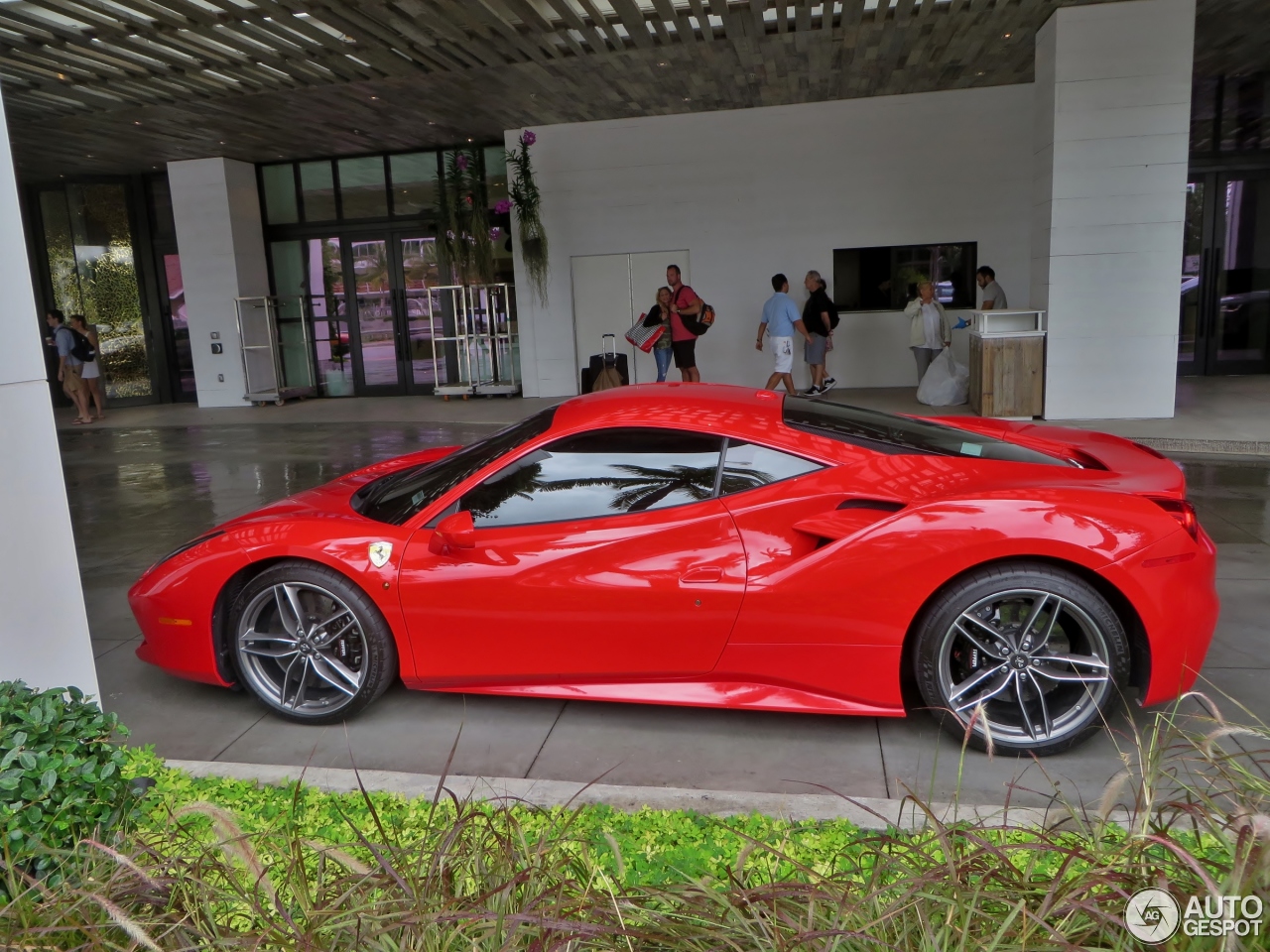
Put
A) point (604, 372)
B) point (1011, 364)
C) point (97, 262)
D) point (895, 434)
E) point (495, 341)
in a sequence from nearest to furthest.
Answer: point (895, 434)
point (1011, 364)
point (604, 372)
point (495, 341)
point (97, 262)

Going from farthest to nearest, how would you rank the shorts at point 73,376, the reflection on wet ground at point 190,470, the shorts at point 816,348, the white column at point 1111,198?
the shorts at point 73,376 → the shorts at point 816,348 → the white column at point 1111,198 → the reflection on wet ground at point 190,470

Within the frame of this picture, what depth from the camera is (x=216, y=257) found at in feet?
55.5

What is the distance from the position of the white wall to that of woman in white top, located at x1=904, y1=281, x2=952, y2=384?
5.16 ft

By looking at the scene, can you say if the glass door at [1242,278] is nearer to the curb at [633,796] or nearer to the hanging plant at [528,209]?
the hanging plant at [528,209]

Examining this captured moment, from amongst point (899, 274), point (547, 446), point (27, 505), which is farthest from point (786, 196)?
point (27, 505)

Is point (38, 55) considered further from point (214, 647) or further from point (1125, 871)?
point (1125, 871)

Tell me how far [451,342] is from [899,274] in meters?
8.02

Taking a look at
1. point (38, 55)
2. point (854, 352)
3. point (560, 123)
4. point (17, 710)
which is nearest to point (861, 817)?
point (17, 710)

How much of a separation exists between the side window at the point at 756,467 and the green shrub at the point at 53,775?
7.12ft

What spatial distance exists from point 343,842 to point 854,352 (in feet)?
44.0

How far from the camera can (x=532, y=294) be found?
1591cm

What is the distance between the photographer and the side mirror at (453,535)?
3.65 metres

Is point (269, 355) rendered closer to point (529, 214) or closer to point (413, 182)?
point (413, 182)

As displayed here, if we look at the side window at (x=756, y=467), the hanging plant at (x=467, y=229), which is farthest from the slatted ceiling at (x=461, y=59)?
the side window at (x=756, y=467)
